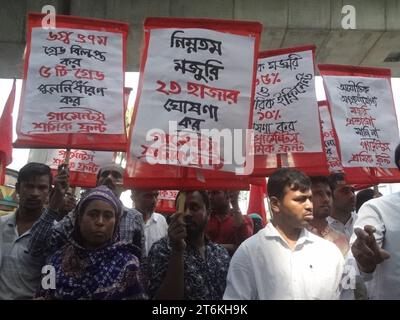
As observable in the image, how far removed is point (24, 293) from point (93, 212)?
2.12 feet

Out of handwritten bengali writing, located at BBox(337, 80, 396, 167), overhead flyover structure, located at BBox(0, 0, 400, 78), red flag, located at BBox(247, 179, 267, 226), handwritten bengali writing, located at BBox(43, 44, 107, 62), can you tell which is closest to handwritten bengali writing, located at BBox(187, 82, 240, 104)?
handwritten bengali writing, located at BBox(43, 44, 107, 62)

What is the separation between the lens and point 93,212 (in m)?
2.50

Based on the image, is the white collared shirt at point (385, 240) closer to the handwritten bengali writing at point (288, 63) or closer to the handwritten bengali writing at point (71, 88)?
the handwritten bengali writing at point (288, 63)

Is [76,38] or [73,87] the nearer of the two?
[73,87]

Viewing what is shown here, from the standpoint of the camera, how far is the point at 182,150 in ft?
9.26

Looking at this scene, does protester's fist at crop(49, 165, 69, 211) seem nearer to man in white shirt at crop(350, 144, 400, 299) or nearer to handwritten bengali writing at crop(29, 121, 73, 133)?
handwritten bengali writing at crop(29, 121, 73, 133)

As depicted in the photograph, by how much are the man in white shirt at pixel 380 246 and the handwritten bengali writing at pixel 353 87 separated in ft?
7.69

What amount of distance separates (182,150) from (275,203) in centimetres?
70

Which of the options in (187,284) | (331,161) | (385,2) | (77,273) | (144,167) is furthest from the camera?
(385,2)

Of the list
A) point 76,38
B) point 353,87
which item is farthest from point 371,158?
point 76,38

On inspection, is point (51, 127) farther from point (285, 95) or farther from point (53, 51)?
point (285, 95)

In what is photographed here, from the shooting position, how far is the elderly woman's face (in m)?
2.45
